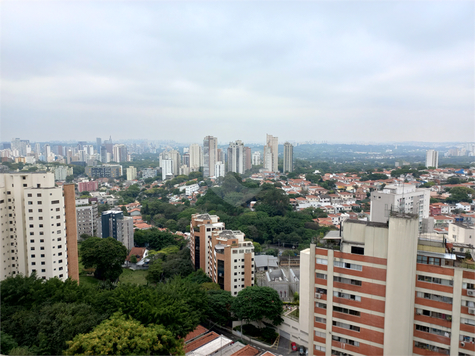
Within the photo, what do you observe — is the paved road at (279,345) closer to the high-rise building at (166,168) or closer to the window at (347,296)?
the window at (347,296)

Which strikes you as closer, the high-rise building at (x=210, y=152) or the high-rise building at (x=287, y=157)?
the high-rise building at (x=210, y=152)

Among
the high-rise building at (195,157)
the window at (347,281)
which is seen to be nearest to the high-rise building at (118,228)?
the window at (347,281)

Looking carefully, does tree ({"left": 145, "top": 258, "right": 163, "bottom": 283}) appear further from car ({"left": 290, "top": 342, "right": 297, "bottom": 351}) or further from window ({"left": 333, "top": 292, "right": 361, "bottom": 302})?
window ({"left": 333, "top": 292, "right": 361, "bottom": 302})

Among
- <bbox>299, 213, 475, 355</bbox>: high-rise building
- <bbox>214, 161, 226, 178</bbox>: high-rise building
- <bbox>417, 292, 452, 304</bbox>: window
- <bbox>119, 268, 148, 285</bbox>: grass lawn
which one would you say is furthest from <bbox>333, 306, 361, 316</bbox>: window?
<bbox>214, 161, 226, 178</bbox>: high-rise building

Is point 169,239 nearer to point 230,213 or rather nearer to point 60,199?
point 230,213

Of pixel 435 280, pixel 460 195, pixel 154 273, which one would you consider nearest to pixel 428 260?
pixel 435 280
